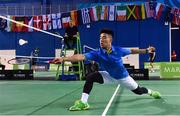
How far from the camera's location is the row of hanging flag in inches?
1324

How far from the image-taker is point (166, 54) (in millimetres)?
34125

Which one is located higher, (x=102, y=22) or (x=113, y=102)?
(x=102, y=22)

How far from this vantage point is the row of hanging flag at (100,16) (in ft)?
110

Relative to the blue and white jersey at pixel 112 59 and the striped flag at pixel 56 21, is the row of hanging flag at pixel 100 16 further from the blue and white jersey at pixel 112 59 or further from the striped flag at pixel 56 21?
the blue and white jersey at pixel 112 59

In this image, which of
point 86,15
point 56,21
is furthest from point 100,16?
point 56,21

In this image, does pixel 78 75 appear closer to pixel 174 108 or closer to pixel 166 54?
pixel 174 108

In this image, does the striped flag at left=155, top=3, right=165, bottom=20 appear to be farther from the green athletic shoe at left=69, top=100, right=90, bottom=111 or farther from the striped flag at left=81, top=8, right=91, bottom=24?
the green athletic shoe at left=69, top=100, right=90, bottom=111

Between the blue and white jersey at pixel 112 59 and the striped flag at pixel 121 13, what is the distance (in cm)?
2483

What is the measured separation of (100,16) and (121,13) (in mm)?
1677

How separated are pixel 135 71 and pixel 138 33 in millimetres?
14667

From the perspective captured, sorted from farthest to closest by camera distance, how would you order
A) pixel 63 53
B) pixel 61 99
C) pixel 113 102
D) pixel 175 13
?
pixel 175 13 < pixel 63 53 < pixel 61 99 < pixel 113 102

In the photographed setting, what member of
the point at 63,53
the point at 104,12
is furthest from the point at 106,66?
the point at 104,12

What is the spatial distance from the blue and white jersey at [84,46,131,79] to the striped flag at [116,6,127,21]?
24.8 metres

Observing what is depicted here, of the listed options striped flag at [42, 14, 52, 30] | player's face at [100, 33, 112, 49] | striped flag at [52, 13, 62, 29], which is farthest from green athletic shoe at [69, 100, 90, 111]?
striped flag at [42, 14, 52, 30]
